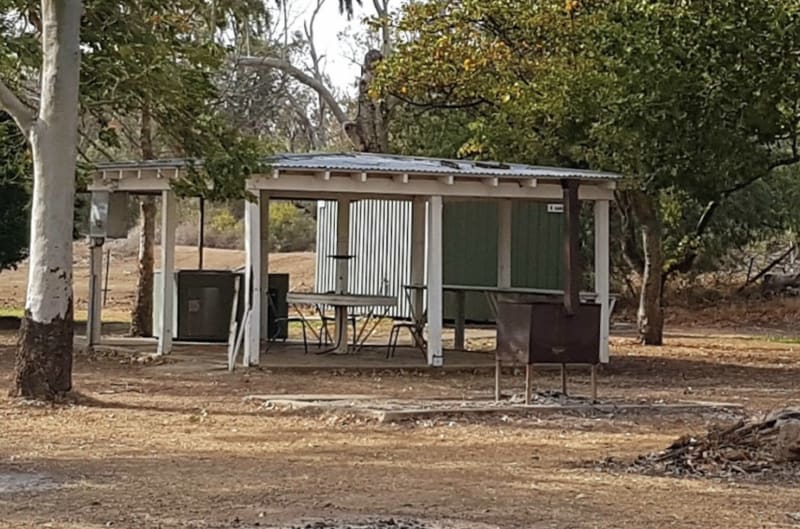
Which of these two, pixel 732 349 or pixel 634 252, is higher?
pixel 634 252

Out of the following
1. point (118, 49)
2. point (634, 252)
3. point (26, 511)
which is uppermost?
point (118, 49)

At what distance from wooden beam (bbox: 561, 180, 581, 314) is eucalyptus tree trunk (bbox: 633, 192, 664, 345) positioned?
8177 millimetres

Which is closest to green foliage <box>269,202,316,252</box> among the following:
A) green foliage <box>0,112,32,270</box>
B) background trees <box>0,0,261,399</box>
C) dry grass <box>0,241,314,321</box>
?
dry grass <box>0,241,314,321</box>

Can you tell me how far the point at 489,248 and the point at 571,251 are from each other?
13.2 m

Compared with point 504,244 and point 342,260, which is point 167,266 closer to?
point 342,260

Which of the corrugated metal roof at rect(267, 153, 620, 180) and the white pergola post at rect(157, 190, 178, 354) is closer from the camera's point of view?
the corrugated metal roof at rect(267, 153, 620, 180)

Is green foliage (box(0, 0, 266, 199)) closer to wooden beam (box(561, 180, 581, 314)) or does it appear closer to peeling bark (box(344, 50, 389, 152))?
wooden beam (box(561, 180, 581, 314))

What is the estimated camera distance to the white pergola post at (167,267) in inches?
602

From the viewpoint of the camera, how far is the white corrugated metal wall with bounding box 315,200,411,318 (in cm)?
2370

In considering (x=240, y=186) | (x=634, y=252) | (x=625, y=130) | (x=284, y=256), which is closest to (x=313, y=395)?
(x=240, y=186)

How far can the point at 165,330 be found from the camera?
15484 mm

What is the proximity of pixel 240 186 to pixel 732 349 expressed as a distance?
1037cm

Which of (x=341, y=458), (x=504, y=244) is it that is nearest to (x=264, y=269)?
(x=504, y=244)

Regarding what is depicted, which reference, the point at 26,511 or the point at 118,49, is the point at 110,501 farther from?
the point at 118,49
